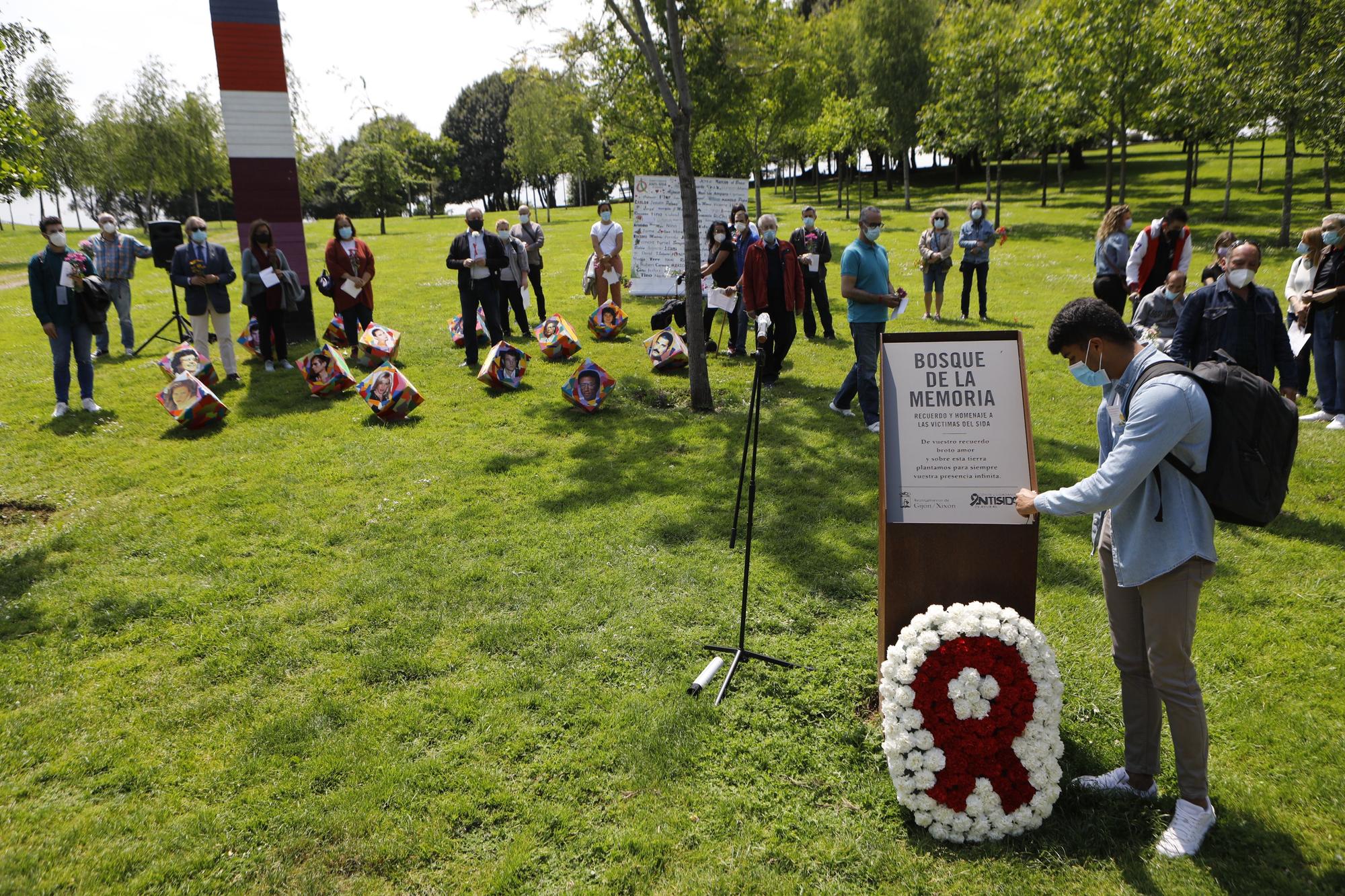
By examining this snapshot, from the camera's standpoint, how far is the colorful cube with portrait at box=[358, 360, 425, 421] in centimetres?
973

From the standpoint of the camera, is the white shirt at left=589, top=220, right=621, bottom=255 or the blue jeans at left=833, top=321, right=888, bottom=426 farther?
the white shirt at left=589, top=220, right=621, bottom=255

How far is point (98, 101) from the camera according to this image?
4500 centimetres

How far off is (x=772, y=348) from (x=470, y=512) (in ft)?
17.4

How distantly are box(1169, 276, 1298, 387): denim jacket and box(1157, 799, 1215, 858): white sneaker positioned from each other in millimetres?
4114

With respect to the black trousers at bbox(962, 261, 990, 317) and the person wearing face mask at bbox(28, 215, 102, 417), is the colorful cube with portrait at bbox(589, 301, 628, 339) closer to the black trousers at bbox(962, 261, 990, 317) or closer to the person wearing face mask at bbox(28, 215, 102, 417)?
the black trousers at bbox(962, 261, 990, 317)

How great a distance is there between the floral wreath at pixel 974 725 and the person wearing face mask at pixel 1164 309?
538 centimetres

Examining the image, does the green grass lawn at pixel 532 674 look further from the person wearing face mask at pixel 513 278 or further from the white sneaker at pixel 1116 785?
the person wearing face mask at pixel 513 278

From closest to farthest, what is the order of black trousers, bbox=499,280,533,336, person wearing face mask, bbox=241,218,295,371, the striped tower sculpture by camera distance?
person wearing face mask, bbox=241,218,295,371, the striped tower sculpture, black trousers, bbox=499,280,533,336

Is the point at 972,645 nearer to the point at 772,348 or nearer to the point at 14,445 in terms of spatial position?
the point at 772,348

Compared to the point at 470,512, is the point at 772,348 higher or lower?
higher

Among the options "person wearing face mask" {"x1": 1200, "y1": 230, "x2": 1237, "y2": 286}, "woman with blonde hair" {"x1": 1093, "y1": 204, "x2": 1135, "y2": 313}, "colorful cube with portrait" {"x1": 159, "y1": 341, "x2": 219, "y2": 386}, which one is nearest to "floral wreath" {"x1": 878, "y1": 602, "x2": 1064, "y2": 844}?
"person wearing face mask" {"x1": 1200, "y1": 230, "x2": 1237, "y2": 286}

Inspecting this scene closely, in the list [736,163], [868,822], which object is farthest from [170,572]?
[736,163]

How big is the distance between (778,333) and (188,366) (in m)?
7.89

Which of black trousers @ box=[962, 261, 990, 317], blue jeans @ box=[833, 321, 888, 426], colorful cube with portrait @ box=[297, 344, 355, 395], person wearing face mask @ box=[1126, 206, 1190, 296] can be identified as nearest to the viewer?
blue jeans @ box=[833, 321, 888, 426]
